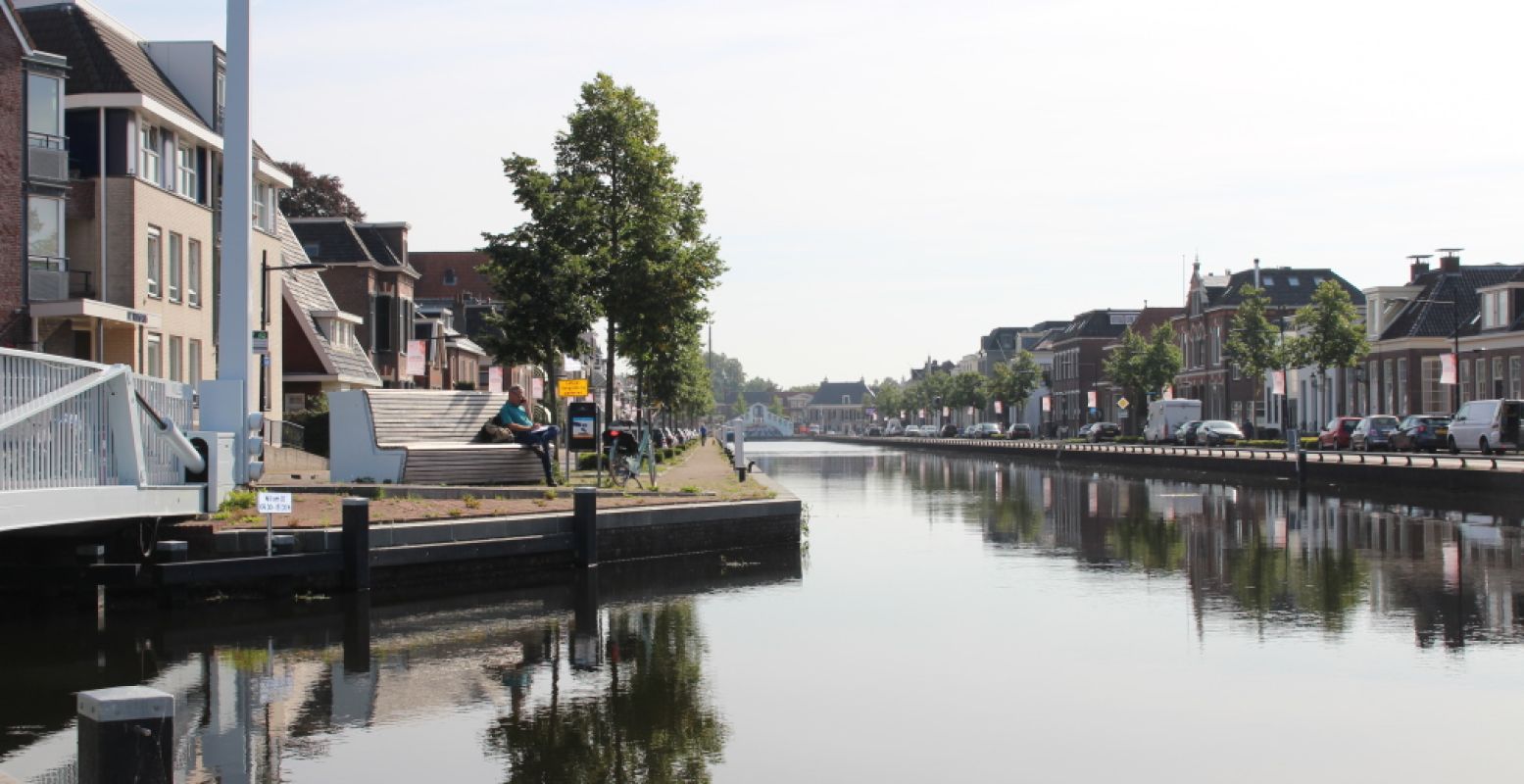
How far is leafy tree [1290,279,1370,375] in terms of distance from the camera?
233ft

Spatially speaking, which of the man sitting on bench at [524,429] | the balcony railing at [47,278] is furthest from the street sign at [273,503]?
the balcony railing at [47,278]

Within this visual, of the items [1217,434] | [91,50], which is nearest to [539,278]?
[91,50]

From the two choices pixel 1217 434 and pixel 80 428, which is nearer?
pixel 80 428

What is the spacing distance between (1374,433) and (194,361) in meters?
44.6

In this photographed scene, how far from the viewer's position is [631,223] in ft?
130

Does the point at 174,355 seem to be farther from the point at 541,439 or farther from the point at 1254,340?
the point at 1254,340

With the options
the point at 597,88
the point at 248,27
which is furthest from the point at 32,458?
the point at 597,88

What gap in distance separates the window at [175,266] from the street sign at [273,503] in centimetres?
2509

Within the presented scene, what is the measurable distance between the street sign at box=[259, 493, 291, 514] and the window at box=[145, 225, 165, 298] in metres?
23.9

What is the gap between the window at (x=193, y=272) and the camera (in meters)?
42.9

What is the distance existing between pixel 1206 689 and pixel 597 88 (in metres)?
29.6

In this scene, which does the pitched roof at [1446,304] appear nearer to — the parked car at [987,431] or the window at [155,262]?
the parked car at [987,431]

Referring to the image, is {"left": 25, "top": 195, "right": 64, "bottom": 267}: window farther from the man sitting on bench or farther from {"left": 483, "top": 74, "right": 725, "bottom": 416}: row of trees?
the man sitting on bench

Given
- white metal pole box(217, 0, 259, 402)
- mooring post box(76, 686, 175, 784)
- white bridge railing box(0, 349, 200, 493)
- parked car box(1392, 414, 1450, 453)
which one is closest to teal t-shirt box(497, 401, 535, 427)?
white metal pole box(217, 0, 259, 402)
